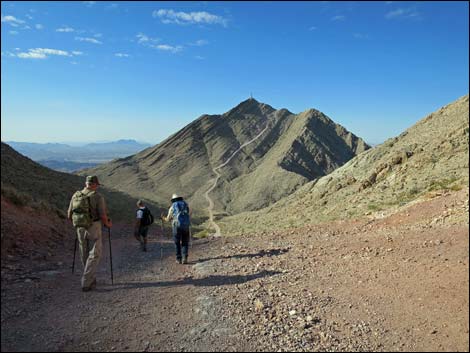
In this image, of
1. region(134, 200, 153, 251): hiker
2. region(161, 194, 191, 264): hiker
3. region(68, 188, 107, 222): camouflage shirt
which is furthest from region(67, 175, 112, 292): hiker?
region(134, 200, 153, 251): hiker

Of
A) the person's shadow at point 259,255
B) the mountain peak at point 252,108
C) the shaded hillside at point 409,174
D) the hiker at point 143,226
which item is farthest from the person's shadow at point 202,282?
the mountain peak at point 252,108

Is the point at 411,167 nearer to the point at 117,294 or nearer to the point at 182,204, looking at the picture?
the point at 182,204

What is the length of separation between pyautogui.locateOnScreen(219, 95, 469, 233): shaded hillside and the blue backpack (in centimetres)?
801

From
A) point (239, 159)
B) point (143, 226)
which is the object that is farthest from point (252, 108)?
point (143, 226)

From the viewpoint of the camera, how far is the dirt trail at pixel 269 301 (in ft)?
17.8

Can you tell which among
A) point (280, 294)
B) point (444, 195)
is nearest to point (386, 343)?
point (280, 294)

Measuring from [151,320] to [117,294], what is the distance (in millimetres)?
1502

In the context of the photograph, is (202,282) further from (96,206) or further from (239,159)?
(239,159)

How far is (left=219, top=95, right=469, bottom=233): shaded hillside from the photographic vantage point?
15250 mm

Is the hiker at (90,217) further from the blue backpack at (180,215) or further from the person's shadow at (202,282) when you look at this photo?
the blue backpack at (180,215)

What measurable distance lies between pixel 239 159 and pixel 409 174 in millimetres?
79735

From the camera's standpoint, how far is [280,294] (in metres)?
7.27

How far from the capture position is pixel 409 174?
18391 millimetres

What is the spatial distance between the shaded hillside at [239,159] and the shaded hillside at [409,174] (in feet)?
121
